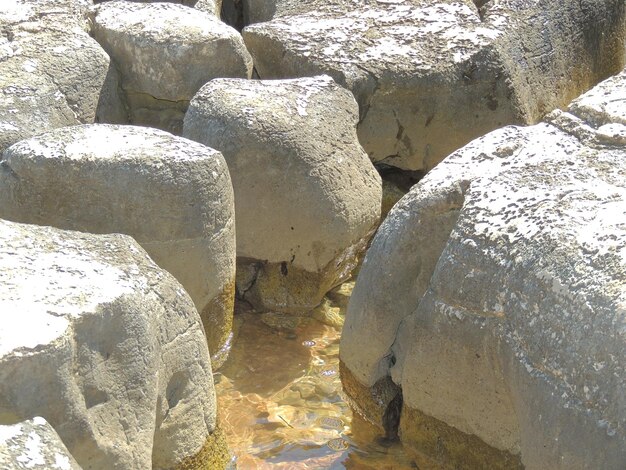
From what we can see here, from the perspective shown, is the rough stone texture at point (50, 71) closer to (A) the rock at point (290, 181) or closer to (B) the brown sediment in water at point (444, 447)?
(A) the rock at point (290, 181)

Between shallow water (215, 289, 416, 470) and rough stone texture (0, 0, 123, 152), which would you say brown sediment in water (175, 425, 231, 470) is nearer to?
shallow water (215, 289, 416, 470)

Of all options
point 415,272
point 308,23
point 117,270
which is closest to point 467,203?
point 415,272

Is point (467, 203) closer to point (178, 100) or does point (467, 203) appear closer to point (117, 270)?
point (117, 270)

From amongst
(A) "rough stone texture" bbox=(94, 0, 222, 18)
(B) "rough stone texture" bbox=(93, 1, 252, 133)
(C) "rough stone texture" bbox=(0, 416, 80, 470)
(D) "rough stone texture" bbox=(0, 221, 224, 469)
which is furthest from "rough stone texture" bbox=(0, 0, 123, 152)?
(C) "rough stone texture" bbox=(0, 416, 80, 470)

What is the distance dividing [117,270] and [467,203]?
107cm

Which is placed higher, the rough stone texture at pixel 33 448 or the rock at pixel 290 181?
the rough stone texture at pixel 33 448

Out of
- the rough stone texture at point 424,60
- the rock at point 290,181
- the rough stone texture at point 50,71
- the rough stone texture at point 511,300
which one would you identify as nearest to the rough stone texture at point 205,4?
the rough stone texture at point 424,60

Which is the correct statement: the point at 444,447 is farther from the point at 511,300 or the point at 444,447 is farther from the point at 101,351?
the point at 101,351

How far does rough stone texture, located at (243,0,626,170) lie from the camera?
17.9 ft

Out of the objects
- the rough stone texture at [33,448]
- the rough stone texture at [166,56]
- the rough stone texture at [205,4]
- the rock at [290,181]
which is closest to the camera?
the rough stone texture at [33,448]

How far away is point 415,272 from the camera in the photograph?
3912mm

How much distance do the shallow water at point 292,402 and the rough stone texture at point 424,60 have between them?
34.7 inches

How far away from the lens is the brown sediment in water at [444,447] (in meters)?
3.61

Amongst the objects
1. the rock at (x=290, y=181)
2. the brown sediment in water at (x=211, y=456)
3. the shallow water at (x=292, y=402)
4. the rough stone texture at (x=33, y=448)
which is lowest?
the shallow water at (x=292, y=402)
